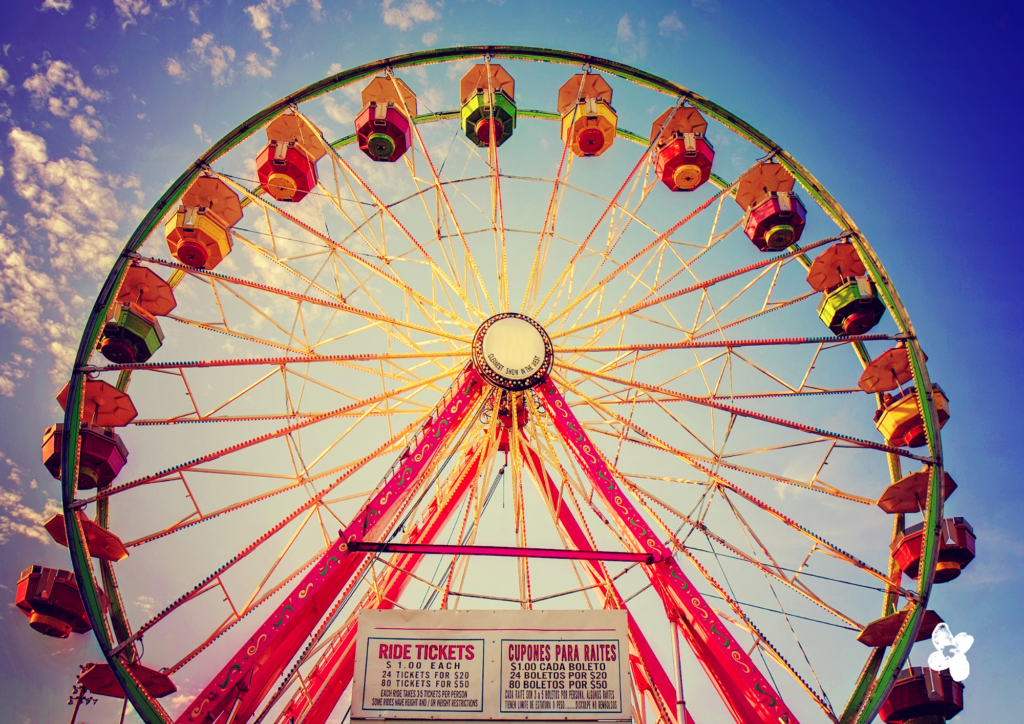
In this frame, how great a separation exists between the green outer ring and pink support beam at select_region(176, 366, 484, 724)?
0.89 meters

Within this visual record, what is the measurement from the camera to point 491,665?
26.0 ft

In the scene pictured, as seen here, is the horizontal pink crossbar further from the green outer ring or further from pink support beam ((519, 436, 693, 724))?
the green outer ring

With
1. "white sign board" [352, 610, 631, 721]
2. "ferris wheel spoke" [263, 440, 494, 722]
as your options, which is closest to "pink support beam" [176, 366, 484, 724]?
"ferris wheel spoke" [263, 440, 494, 722]

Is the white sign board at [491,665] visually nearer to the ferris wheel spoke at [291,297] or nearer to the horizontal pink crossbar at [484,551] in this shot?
the horizontal pink crossbar at [484,551]

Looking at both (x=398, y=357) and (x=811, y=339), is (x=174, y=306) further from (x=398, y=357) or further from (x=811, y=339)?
(x=811, y=339)

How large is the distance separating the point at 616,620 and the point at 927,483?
6.09 metres

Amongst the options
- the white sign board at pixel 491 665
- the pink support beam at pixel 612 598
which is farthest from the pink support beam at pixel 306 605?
the pink support beam at pixel 612 598

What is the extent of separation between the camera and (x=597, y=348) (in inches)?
463

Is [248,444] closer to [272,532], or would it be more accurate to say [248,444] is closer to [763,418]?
[272,532]

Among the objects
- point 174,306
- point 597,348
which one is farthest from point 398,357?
point 174,306

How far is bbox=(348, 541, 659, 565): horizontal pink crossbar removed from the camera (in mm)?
8586

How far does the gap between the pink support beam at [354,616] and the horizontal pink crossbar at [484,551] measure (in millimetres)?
850

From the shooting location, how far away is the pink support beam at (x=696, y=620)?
8.24 meters

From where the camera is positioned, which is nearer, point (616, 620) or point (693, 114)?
point (616, 620)
